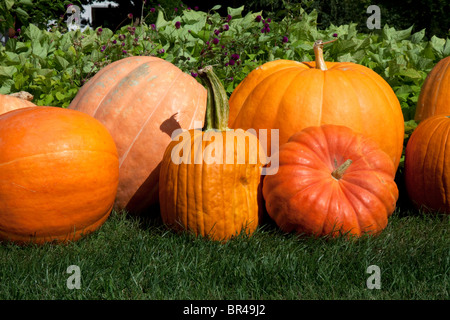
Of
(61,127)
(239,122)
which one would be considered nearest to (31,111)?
(61,127)

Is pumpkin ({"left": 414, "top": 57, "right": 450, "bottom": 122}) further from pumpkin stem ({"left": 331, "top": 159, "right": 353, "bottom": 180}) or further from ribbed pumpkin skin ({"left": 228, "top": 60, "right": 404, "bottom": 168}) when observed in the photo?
pumpkin stem ({"left": 331, "top": 159, "right": 353, "bottom": 180})

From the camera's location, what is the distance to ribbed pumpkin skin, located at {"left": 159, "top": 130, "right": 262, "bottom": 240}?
2705 mm

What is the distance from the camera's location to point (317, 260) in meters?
2.44

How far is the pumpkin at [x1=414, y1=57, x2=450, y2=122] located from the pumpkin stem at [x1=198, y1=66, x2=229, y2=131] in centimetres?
165

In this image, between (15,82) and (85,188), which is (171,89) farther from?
(15,82)

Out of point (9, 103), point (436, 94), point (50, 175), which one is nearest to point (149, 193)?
point (50, 175)

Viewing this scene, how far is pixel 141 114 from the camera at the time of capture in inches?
122

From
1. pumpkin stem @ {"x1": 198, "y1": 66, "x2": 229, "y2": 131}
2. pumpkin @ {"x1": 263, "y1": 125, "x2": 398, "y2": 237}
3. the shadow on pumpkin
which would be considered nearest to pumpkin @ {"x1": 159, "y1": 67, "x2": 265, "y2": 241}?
pumpkin stem @ {"x1": 198, "y1": 66, "x2": 229, "y2": 131}

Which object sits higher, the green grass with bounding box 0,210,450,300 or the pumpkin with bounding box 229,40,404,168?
the pumpkin with bounding box 229,40,404,168

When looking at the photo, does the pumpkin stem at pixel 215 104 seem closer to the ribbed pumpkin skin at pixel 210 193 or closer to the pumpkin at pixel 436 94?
the ribbed pumpkin skin at pixel 210 193

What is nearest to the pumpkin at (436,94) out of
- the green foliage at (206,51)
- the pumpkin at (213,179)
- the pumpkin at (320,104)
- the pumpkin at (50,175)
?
the green foliage at (206,51)

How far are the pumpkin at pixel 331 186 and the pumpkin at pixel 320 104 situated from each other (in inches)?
8.4

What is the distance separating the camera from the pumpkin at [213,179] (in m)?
2.71

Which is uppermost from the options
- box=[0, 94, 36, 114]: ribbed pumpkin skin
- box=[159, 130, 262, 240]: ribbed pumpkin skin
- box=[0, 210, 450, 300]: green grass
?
box=[0, 94, 36, 114]: ribbed pumpkin skin
